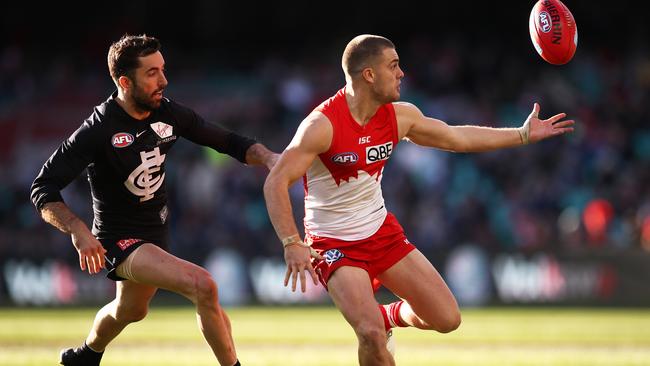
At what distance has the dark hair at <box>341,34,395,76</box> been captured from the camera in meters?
8.73

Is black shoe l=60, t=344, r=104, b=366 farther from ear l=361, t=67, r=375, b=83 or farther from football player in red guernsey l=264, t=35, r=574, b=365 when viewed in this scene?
ear l=361, t=67, r=375, b=83

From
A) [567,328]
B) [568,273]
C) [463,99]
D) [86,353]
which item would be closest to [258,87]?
[463,99]

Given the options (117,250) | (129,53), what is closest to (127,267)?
(117,250)

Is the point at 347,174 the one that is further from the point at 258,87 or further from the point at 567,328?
the point at 258,87

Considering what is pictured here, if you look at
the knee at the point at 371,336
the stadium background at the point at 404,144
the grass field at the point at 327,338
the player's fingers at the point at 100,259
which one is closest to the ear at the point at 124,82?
the player's fingers at the point at 100,259

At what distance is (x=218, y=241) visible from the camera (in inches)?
904

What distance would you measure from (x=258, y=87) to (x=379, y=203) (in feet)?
65.0

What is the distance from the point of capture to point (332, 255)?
8.78 m

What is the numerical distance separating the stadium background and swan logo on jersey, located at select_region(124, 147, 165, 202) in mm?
12209

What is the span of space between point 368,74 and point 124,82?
1949 millimetres

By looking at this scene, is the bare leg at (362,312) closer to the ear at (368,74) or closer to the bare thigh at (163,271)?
the bare thigh at (163,271)

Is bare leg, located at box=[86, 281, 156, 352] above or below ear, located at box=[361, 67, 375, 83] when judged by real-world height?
below

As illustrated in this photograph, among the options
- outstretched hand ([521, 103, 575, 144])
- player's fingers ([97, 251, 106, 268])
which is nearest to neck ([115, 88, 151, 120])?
player's fingers ([97, 251, 106, 268])

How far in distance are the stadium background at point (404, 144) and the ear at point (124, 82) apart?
12598 millimetres
